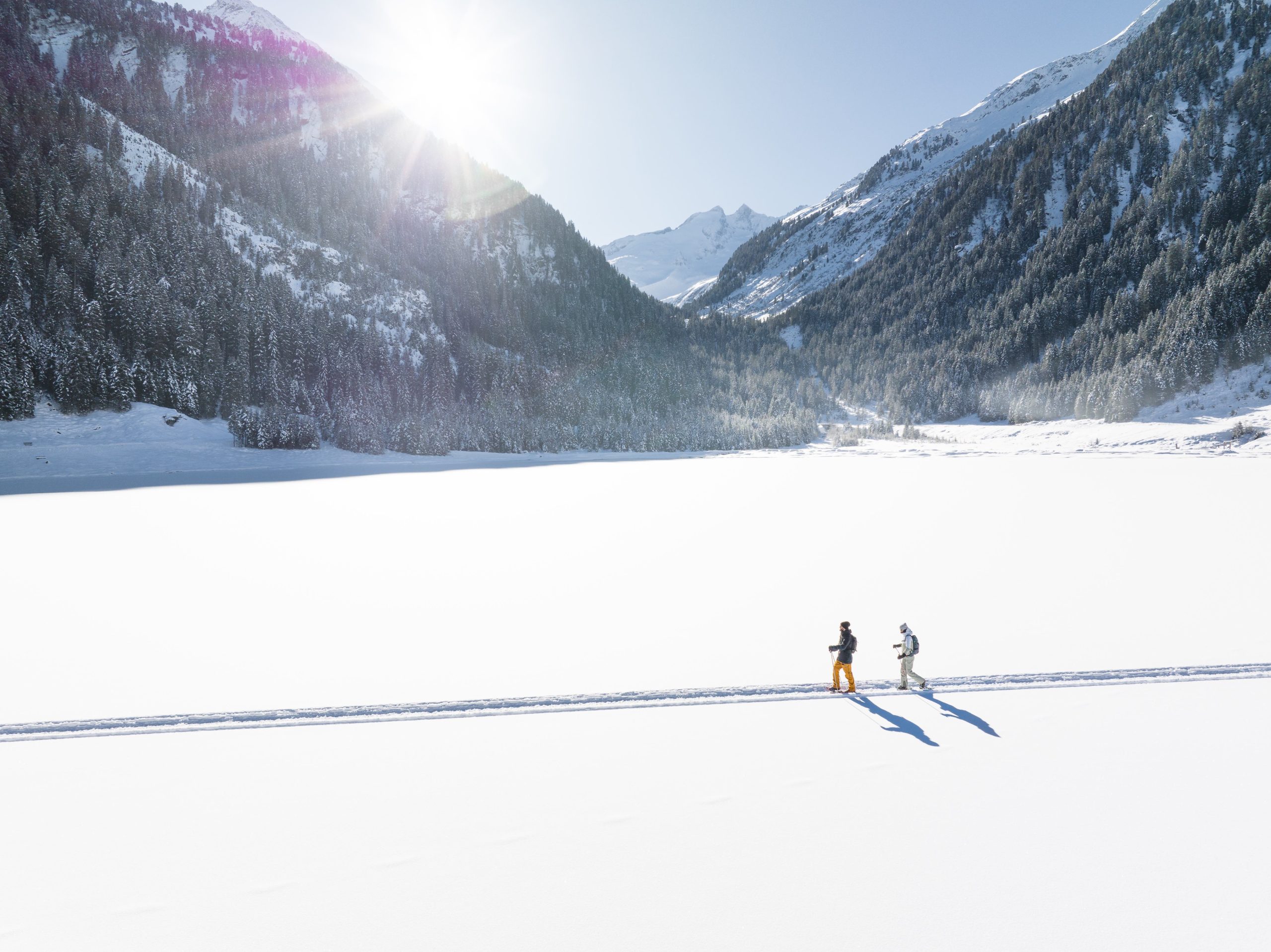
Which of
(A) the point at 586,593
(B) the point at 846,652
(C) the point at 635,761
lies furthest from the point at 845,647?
(A) the point at 586,593

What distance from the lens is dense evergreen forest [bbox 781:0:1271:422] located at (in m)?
81.9

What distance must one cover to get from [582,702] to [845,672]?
518cm

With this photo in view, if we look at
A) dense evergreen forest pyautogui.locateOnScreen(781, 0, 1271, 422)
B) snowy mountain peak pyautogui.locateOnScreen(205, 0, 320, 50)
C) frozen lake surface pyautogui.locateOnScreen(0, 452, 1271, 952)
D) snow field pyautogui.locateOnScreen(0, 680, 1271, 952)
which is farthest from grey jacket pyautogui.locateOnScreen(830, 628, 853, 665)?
snowy mountain peak pyautogui.locateOnScreen(205, 0, 320, 50)

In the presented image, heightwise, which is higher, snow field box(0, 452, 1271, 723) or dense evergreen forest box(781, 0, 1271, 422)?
dense evergreen forest box(781, 0, 1271, 422)

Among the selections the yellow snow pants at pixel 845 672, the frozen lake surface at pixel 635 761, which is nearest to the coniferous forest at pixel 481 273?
the frozen lake surface at pixel 635 761

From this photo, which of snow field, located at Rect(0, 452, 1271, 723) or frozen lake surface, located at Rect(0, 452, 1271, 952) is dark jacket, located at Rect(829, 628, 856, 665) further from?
snow field, located at Rect(0, 452, 1271, 723)

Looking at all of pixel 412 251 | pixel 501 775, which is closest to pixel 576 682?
pixel 501 775

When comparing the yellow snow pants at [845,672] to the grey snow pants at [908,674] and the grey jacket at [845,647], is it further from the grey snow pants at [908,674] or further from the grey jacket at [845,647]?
the grey snow pants at [908,674]

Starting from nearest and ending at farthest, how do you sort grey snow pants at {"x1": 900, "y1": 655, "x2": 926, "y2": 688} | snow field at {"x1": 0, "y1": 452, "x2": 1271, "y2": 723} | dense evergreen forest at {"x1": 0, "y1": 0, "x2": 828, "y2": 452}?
grey snow pants at {"x1": 900, "y1": 655, "x2": 926, "y2": 688} < snow field at {"x1": 0, "y1": 452, "x2": 1271, "y2": 723} < dense evergreen forest at {"x1": 0, "y1": 0, "x2": 828, "y2": 452}

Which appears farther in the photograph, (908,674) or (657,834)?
(908,674)

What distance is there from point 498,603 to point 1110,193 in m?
168

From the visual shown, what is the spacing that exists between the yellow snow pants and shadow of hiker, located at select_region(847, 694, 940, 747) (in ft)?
0.62

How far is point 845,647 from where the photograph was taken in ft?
34.1

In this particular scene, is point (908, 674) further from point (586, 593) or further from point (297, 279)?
point (297, 279)
